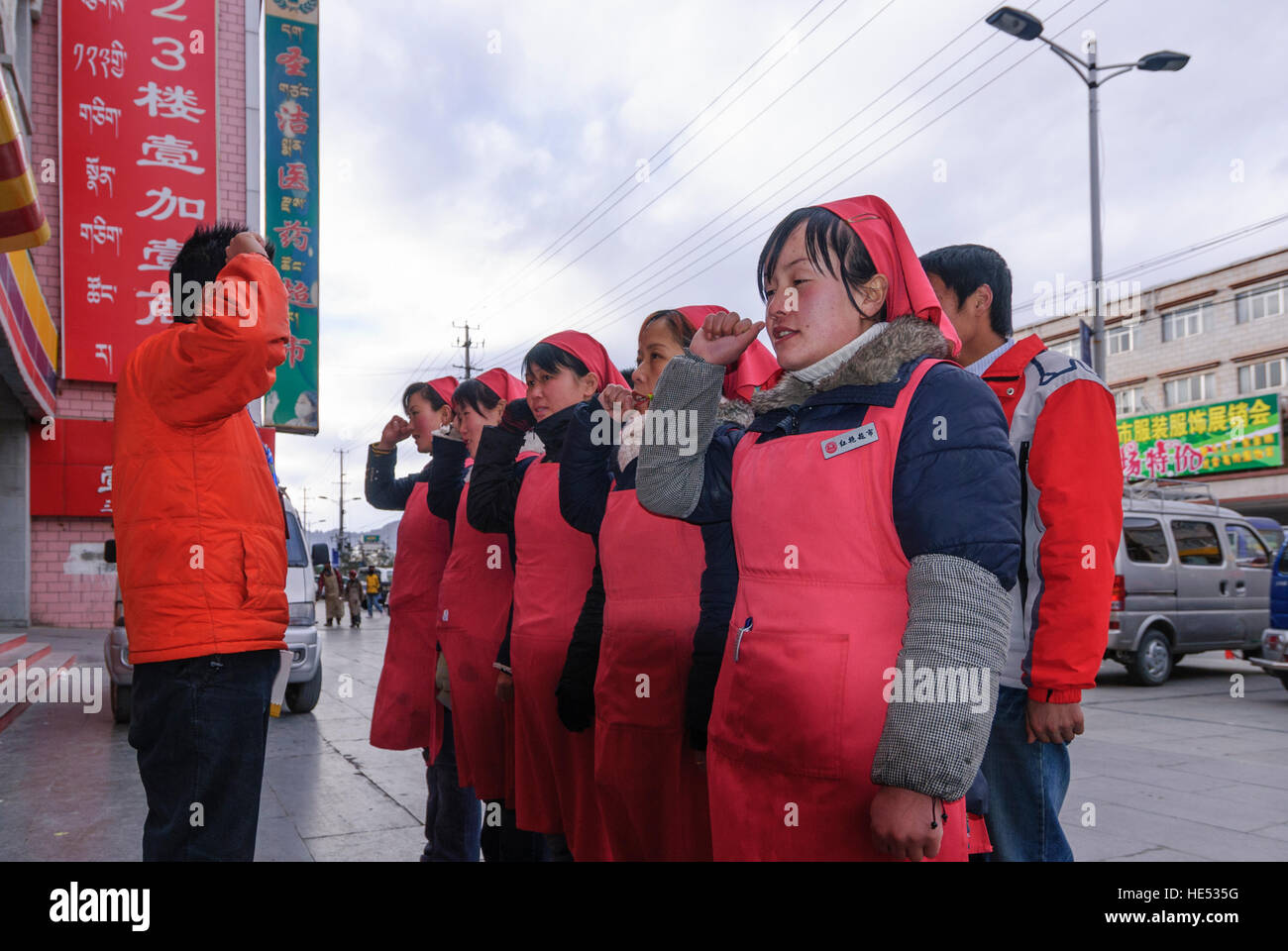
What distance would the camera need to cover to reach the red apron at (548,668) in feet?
9.78

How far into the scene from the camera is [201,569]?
2.27 metres

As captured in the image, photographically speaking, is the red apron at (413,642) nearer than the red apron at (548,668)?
No

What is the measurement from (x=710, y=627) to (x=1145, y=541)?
971 cm

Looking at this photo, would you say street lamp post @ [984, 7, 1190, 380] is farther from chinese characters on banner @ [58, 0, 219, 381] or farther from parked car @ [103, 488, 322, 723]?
chinese characters on banner @ [58, 0, 219, 381]

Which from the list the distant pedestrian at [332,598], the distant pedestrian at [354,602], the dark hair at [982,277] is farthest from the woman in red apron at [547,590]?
the distant pedestrian at [332,598]

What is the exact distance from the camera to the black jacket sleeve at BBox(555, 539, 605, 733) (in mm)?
2844

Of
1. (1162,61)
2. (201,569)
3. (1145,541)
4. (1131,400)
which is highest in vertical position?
(1162,61)

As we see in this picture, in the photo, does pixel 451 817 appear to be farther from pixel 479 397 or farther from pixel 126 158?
pixel 126 158

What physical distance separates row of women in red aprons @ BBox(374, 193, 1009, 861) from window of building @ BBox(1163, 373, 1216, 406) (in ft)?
111

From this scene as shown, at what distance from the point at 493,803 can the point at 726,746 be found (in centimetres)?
197

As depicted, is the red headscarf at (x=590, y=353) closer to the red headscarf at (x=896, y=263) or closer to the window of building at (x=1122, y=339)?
the red headscarf at (x=896, y=263)

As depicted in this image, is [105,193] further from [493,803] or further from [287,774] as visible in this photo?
[493,803]

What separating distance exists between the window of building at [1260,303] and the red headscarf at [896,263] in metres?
33.1

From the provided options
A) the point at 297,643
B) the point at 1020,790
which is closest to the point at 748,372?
the point at 1020,790
